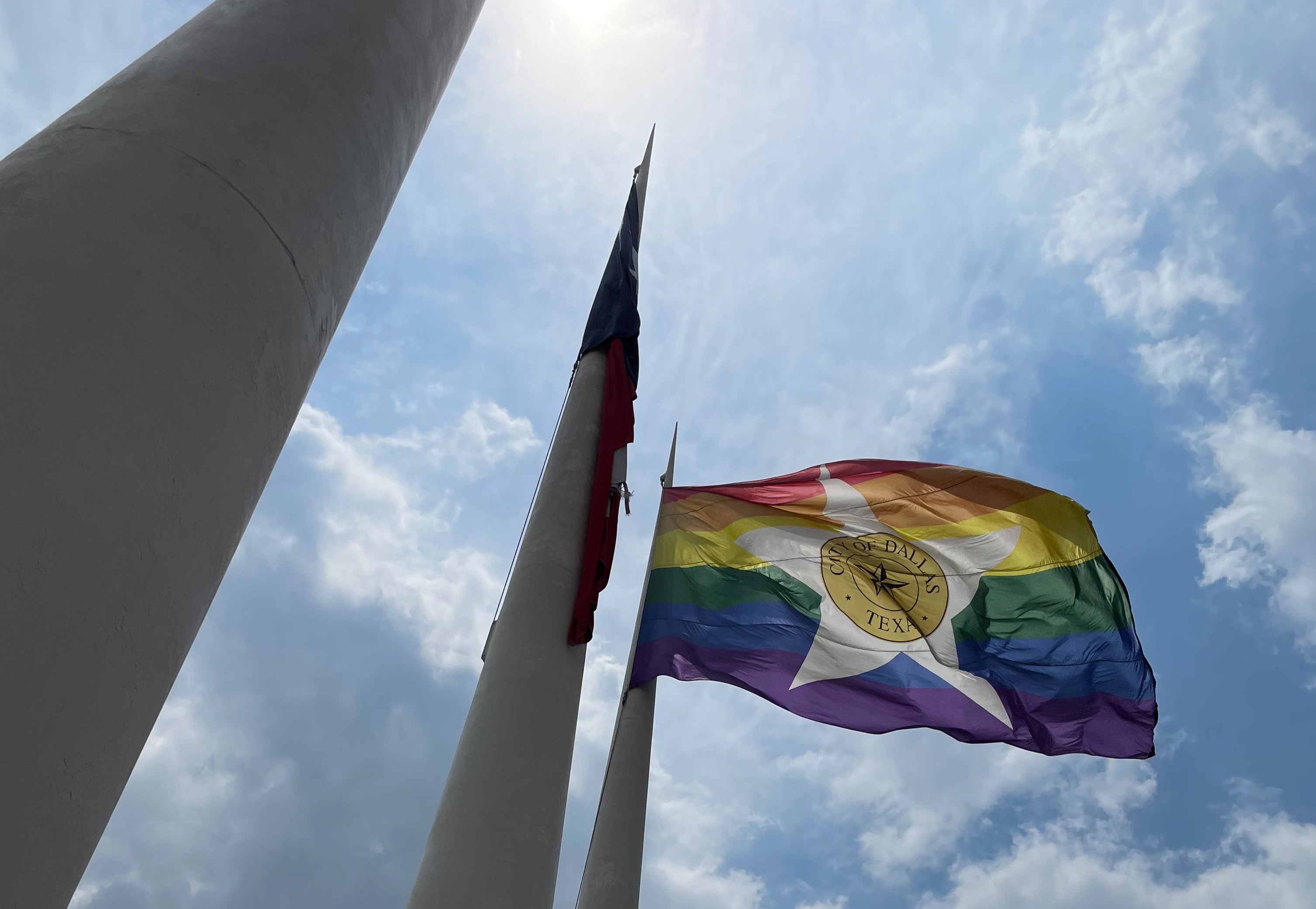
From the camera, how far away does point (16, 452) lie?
73.4 inches

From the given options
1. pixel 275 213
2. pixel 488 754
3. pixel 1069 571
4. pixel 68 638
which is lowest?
pixel 68 638

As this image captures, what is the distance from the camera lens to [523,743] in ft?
27.9

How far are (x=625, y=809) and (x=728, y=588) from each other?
10.7 feet

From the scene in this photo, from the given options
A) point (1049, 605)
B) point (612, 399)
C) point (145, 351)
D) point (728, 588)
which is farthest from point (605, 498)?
point (145, 351)

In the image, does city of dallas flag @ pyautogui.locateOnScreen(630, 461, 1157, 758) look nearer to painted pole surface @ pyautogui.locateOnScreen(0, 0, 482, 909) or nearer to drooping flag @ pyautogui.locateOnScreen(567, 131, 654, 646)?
drooping flag @ pyautogui.locateOnScreen(567, 131, 654, 646)

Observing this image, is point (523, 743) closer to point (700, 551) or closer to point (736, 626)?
point (736, 626)

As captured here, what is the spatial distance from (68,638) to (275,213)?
1.35m

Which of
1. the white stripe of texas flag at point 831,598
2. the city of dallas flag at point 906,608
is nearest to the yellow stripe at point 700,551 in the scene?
the city of dallas flag at point 906,608

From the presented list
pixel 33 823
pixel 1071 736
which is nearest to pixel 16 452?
pixel 33 823

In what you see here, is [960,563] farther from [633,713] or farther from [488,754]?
[488,754]

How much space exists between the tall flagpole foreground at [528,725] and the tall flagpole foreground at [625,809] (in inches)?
108

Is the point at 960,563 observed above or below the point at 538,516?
above

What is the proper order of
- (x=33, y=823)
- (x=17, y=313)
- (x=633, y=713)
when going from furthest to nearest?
(x=633, y=713), (x=17, y=313), (x=33, y=823)

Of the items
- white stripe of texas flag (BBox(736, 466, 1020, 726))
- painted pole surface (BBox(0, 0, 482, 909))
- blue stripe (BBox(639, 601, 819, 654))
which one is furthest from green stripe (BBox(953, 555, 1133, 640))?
painted pole surface (BBox(0, 0, 482, 909))
